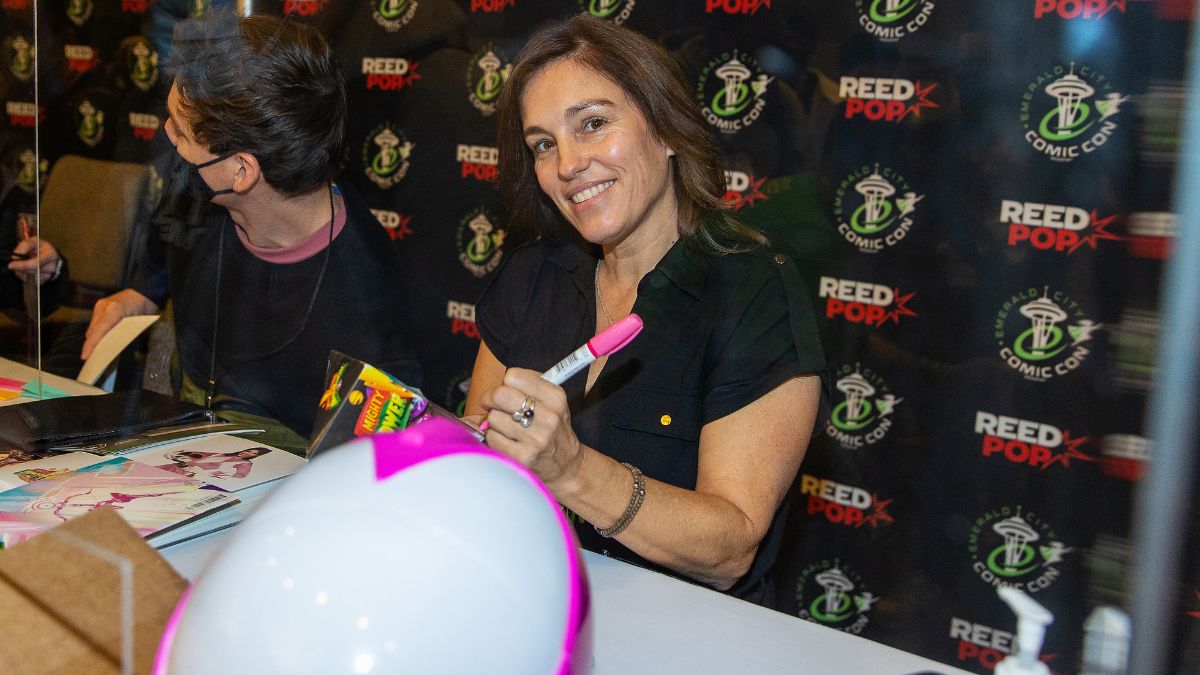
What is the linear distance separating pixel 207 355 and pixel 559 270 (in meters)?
0.67

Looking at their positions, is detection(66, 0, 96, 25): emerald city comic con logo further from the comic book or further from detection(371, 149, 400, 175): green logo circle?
detection(371, 149, 400, 175): green logo circle

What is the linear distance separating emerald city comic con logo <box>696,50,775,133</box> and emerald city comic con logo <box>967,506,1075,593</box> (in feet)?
3.72

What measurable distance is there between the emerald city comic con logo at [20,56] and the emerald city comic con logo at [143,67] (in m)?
0.18

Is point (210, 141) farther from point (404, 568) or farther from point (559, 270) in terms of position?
point (404, 568)

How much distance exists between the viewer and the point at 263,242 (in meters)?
1.75

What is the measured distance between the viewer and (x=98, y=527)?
74 centimetres

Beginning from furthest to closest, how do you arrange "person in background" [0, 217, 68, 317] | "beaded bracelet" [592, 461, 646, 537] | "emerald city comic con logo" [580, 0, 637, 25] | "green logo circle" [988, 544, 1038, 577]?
"emerald city comic con logo" [580, 0, 637, 25], "green logo circle" [988, 544, 1038, 577], "person in background" [0, 217, 68, 317], "beaded bracelet" [592, 461, 646, 537]

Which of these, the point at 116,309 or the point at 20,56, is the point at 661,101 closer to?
the point at 116,309

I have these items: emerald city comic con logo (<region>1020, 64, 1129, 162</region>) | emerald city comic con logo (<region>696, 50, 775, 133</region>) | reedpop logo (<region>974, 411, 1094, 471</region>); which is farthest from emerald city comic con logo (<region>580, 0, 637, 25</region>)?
reedpop logo (<region>974, 411, 1094, 471</region>)

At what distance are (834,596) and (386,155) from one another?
192 cm

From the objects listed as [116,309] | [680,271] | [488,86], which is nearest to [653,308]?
[680,271]

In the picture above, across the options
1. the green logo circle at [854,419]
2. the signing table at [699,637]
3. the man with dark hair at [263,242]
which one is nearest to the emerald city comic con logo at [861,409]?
the green logo circle at [854,419]

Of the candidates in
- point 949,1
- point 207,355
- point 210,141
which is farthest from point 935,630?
point 210,141

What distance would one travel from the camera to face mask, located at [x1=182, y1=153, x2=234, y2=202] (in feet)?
5.24
